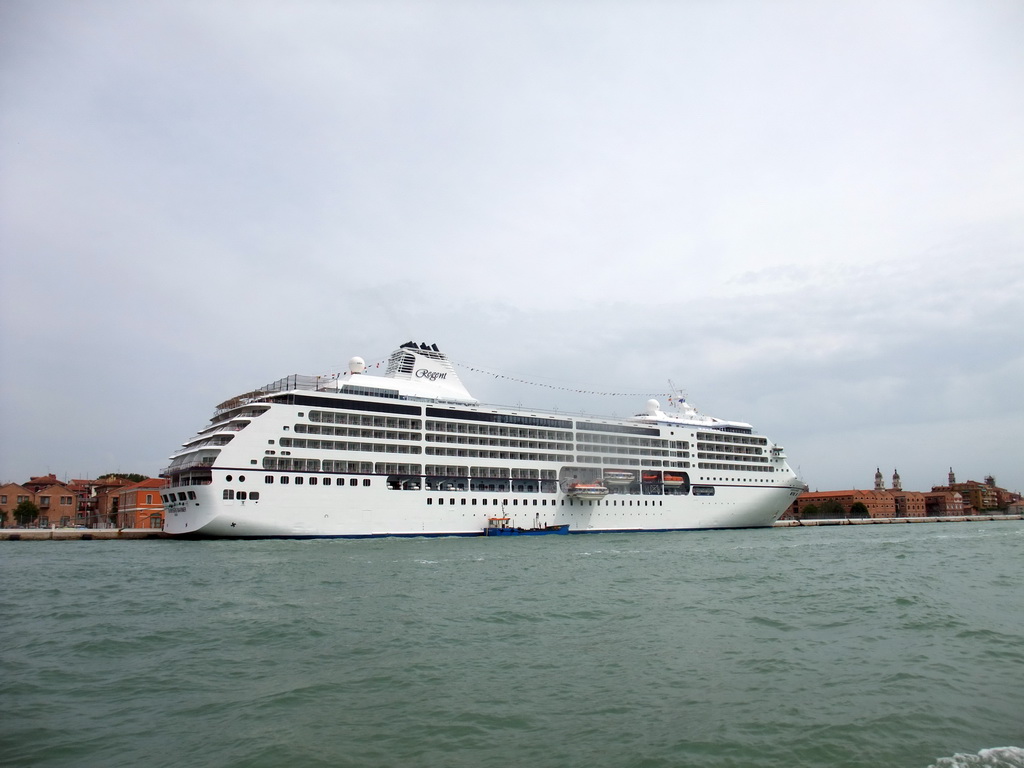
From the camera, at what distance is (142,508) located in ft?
252

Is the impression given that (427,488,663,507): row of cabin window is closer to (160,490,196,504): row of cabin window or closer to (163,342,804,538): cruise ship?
(163,342,804,538): cruise ship

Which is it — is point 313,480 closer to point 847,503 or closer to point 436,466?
point 436,466

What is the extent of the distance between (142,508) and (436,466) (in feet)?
146

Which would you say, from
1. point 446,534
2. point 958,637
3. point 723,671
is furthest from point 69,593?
point 446,534

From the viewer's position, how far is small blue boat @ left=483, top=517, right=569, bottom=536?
54.1 meters

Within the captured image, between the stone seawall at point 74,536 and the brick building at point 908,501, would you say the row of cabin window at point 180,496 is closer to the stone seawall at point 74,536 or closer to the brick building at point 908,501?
the stone seawall at point 74,536

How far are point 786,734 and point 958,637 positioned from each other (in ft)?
→ 27.5

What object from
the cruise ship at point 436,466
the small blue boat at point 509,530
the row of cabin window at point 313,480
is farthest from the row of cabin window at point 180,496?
the small blue boat at point 509,530

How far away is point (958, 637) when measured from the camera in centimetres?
A: 1468

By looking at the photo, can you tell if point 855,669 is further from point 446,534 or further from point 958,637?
point 446,534

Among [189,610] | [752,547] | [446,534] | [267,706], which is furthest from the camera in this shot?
[446,534]

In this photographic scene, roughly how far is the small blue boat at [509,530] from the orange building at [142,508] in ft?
137

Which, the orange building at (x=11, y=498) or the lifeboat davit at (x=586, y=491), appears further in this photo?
the orange building at (x=11, y=498)

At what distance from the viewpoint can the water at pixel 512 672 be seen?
8672 mm
